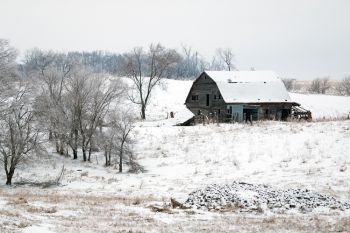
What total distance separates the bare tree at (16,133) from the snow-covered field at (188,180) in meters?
2.12

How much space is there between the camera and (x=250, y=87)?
55531mm

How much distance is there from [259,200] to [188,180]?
10.1 m

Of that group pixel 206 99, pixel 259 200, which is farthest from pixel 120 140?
pixel 206 99

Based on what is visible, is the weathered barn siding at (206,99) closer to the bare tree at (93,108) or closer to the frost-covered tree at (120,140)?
the bare tree at (93,108)

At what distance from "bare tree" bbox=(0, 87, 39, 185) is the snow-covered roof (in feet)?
94.4

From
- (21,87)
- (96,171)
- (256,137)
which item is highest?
(21,87)

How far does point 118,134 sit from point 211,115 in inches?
942

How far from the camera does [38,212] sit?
1529 cm

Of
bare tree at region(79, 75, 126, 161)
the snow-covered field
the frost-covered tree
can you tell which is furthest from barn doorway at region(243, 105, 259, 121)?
the frost-covered tree

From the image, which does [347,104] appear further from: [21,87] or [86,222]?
[86,222]

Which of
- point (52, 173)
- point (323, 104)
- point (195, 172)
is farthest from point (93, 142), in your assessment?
point (323, 104)

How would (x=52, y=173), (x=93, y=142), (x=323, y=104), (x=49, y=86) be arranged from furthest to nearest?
1. (x=323, y=104)
2. (x=49, y=86)
3. (x=93, y=142)
4. (x=52, y=173)

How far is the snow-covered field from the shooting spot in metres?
14.1

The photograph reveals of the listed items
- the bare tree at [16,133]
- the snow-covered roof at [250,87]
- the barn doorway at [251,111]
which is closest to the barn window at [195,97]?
A: the snow-covered roof at [250,87]
